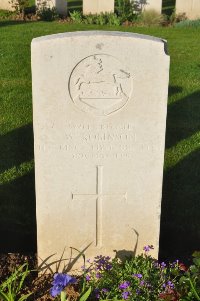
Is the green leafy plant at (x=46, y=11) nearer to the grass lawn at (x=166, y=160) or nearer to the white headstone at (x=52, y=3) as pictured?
the white headstone at (x=52, y=3)

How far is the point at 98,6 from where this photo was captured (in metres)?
15.9

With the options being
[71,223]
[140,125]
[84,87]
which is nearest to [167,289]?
[71,223]

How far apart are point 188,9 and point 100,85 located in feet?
42.9

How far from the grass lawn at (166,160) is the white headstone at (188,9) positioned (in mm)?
5267

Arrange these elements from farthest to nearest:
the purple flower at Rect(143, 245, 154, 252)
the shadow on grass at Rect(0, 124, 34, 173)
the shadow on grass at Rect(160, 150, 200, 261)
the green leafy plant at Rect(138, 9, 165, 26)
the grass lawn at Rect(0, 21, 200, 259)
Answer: the green leafy plant at Rect(138, 9, 165, 26) < the shadow on grass at Rect(0, 124, 34, 173) < the grass lawn at Rect(0, 21, 200, 259) < the shadow on grass at Rect(160, 150, 200, 261) < the purple flower at Rect(143, 245, 154, 252)

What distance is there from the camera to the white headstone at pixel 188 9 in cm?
1570

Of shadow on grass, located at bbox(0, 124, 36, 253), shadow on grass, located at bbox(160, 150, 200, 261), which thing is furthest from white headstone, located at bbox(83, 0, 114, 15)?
shadow on grass, located at bbox(160, 150, 200, 261)

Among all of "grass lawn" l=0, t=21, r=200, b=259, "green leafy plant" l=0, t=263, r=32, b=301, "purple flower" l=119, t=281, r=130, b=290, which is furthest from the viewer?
"grass lawn" l=0, t=21, r=200, b=259

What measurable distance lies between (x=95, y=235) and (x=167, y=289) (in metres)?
0.70

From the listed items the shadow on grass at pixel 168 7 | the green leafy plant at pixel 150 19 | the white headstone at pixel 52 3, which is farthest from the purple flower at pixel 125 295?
the shadow on grass at pixel 168 7

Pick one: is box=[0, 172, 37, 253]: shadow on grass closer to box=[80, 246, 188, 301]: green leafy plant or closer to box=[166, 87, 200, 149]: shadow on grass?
box=[80, 246, 188, 301]: green leafy plant

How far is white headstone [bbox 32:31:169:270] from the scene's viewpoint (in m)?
3.41

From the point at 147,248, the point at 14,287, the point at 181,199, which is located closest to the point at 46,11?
the point at 181,199

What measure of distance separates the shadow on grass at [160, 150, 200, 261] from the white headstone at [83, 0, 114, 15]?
10.4 m
